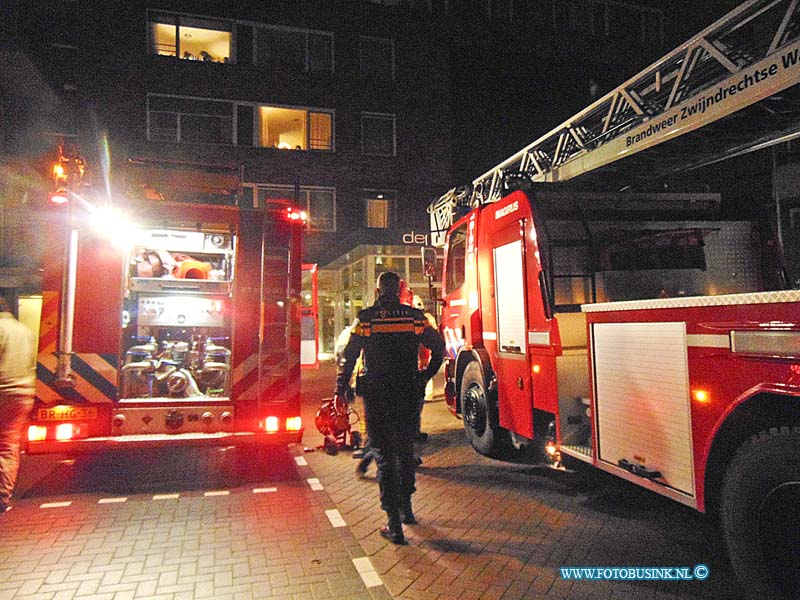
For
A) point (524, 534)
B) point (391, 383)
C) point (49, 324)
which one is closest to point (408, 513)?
point (524, 534)

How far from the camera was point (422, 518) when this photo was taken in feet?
14.6

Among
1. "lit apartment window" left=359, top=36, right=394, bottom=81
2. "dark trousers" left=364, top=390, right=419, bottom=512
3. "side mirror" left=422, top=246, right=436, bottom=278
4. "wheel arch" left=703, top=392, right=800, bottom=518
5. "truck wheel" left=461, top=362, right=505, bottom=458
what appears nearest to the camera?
"wheel arch" left=703, top=392, right=800, bottom=518

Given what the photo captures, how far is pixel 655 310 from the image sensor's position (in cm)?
324

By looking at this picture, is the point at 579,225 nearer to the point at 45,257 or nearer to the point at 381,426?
the point at 381,426

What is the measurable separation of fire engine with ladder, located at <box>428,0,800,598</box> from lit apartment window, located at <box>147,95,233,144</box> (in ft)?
52.7

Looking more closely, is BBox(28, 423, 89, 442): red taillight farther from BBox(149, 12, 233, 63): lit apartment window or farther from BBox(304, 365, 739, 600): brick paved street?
BBox(149, 12, 233, 63): lit apartment window

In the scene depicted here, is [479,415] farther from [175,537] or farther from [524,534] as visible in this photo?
[175,537]

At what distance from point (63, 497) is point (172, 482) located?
926mm

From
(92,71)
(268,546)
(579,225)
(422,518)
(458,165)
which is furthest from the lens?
(458,165)

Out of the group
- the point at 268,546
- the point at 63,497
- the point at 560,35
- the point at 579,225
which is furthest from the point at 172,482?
the point at 560,35

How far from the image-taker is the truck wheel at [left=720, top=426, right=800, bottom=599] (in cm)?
251

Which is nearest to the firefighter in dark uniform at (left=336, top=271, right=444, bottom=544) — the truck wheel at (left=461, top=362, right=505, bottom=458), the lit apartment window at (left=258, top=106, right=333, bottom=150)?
the truck wheel at (left=461, top=362, right=505, bottom=458)

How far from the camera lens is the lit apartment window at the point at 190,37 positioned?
2008 cm

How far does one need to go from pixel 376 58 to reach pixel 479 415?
64.3 ft
